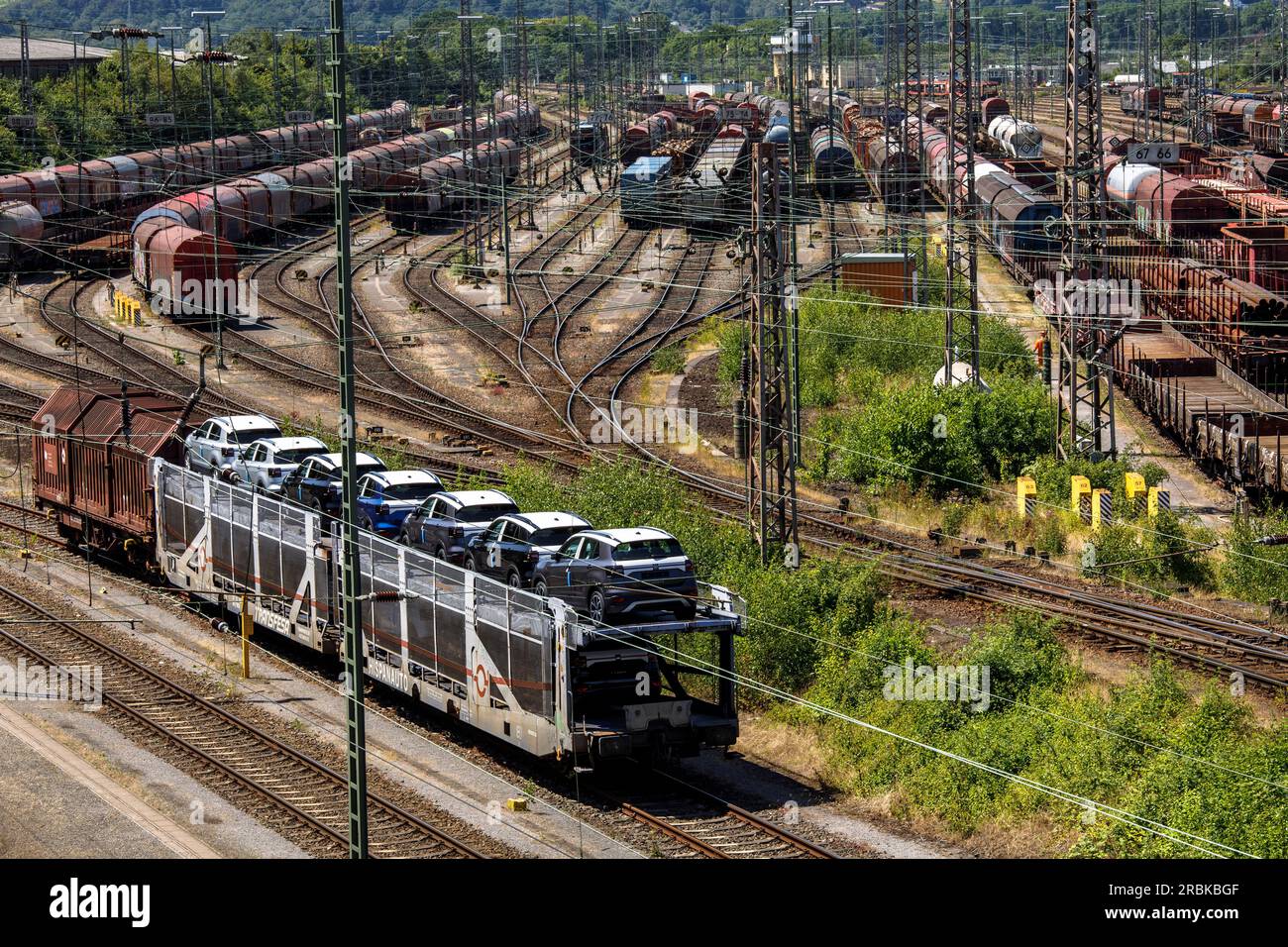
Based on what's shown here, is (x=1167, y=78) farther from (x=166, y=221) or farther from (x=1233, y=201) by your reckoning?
(x=166, y=221)

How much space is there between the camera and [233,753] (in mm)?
21672

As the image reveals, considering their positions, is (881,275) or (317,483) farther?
(881,275)

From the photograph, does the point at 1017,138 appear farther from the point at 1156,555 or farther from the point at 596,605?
the point at 596,605

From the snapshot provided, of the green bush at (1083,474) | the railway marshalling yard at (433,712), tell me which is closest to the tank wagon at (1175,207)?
the railway marshalling yard at (433,712)

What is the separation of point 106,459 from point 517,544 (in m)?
11.6

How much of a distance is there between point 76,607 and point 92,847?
11743 millimetres

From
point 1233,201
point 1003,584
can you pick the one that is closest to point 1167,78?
point 1233,201

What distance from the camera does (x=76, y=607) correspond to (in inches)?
1129

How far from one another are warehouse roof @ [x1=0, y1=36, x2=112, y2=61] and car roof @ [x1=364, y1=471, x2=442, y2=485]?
318 ft

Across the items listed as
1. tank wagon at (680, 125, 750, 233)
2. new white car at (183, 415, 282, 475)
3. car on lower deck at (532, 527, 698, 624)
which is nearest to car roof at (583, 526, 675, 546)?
car on lower deck at (532, 527, 698, 624)

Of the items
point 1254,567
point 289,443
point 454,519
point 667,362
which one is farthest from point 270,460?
point 667,362

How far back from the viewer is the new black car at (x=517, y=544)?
21834 mm

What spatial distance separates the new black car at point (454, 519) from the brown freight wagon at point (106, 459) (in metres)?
6.80

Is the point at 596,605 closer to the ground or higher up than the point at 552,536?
closer to the ground
